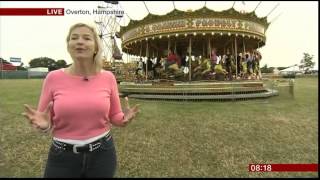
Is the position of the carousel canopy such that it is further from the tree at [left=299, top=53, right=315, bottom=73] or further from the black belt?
the tree at [left=299, top=53, right=315, bottom=73]

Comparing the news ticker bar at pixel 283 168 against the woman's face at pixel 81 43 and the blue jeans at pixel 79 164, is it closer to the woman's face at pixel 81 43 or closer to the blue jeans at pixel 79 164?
the blue jeans at pixel 79 164

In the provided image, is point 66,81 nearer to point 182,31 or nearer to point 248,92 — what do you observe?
point 248,92

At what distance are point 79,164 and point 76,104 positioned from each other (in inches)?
18.5

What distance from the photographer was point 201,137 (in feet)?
23.2

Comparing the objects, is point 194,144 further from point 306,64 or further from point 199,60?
point 306,64

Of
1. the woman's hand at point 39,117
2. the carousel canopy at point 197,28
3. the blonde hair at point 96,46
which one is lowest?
the woman's hand at point 39,117

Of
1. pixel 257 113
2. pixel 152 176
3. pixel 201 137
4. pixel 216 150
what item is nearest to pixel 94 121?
pixel 152 176

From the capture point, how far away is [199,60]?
55.9 feet

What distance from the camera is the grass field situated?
528cm

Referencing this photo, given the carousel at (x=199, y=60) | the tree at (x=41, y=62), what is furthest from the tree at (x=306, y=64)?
the tree at (x=41, y=62)

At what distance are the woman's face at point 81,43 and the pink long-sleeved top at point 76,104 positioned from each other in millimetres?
174

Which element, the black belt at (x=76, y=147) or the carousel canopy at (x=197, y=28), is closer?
the black belt at (x=76, y=147)

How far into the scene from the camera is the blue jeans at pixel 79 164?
105 inches

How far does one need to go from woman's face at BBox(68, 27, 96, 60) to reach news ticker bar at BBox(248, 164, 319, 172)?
3475 millimetres
